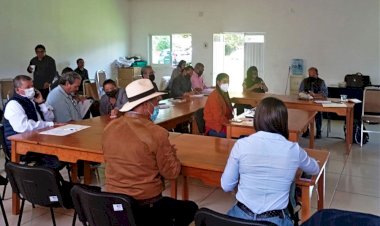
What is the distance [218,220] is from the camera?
1722 millimetres

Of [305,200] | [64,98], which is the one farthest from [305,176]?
[64,98]

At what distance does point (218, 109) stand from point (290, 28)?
5.60m

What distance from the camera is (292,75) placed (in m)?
9.36

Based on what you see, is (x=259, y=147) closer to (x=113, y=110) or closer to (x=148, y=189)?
(x=148, y=189)

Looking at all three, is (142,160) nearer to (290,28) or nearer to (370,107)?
(370,107)

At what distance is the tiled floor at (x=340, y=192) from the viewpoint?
3.49m

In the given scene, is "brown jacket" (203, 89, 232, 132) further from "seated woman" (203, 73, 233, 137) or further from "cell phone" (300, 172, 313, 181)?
"cell phone" (300, 172, 313, 181)

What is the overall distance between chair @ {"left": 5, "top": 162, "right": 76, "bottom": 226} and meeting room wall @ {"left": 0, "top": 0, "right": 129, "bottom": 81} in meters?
5.87

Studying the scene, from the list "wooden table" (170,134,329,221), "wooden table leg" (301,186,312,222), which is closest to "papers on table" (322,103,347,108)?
"wooden table" (170,134,329,221)

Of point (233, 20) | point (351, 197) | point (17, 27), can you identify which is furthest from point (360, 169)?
point (17, 27)

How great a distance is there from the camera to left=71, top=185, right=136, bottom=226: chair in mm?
2074

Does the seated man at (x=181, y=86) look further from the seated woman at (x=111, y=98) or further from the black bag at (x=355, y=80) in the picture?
the black bag at (x=355, y=80)

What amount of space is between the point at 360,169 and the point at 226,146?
8.69 ft

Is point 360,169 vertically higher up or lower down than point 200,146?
lower down
